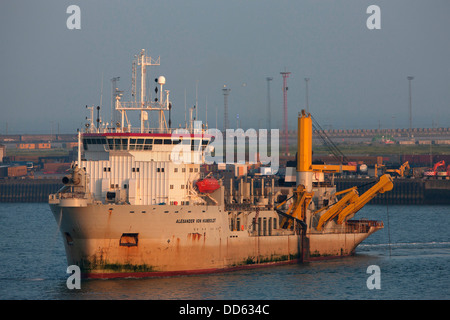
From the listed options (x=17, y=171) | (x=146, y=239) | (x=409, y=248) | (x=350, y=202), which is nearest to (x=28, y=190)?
(x=17, y=171)

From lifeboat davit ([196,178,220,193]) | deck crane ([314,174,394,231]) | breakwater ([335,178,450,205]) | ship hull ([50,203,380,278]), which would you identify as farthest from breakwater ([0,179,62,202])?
ship hull ([50,203,380,278])

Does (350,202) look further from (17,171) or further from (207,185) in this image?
(17,171)

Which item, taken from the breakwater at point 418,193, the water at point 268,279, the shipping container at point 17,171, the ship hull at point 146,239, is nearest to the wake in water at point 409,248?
the water at point 268,279

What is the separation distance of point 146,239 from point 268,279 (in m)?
7.87

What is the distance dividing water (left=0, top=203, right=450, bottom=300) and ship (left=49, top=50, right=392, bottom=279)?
3.70ft

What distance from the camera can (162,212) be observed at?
143ft

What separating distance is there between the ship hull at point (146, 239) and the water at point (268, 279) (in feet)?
2.45

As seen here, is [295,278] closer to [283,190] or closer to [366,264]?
[366,264]

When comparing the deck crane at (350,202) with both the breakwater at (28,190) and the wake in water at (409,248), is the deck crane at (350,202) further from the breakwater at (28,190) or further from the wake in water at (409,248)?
the breakwater at (28,190)

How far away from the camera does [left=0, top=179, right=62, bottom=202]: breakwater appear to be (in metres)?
124

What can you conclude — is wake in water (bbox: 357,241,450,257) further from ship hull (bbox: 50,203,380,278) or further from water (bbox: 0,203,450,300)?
ship hull (bbox: 50,203,380,278)
